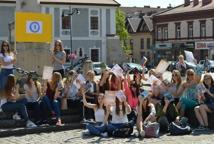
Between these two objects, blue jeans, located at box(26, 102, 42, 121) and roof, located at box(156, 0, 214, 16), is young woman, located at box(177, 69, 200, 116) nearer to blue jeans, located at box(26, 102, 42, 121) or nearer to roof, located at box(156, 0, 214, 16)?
blue jeans, located at box(26, 102, 42, 121)

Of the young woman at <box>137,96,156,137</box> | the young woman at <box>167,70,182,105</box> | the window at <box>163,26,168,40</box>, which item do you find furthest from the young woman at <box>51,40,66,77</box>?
the window at <box>163,26,168,40</box>

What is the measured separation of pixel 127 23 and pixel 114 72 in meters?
76.3

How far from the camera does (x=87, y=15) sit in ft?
178

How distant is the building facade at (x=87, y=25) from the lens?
53031 millimetres

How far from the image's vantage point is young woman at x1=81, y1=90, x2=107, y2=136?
11.1 metres

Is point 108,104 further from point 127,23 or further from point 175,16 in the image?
point 127,23

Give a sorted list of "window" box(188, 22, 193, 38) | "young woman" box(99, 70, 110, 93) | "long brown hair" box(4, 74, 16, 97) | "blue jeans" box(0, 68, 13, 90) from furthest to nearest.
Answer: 1. "window" box(188, 22, 193, 38)
2. "blue jeans" box(0, 68, 13, 90)
3. "young woman" box(99, 70, 110, 93)
4. "long brown hair" box(4, 74, 16, 97)

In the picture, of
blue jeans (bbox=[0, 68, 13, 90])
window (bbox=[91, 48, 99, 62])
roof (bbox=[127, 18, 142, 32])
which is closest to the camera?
blue jeans (bbox=[0, 68, 13, 90])

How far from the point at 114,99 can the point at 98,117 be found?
0.56m

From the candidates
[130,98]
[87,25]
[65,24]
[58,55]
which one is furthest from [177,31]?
[130,98]

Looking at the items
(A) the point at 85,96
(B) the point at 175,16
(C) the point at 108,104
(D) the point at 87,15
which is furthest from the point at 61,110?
(B) the point at 175,16

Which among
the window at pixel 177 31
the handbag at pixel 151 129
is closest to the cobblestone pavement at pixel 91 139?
the handbag at pixel 151 129

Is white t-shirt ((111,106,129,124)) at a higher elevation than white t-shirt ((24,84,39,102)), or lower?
lower

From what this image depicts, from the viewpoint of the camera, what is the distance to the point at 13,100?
38.0 ft
